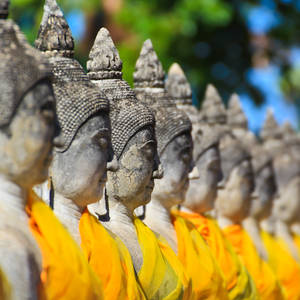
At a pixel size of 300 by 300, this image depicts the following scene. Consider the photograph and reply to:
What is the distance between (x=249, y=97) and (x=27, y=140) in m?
15.1

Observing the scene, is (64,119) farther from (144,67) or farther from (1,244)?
(144,67)

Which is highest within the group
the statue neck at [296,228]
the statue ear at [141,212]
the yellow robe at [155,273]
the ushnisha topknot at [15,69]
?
the ushnisha topknot at [15,69]

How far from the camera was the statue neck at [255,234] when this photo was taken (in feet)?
47.5

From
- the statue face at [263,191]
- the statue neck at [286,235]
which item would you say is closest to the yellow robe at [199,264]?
the statue face at [263,191]

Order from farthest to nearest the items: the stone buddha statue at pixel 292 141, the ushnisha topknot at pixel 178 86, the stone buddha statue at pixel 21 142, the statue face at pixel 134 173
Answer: the stone buddha statue at pixel 292 141 < the ushnisha topknot at pixel 178 86 < the statue face at pixel 134 173 < the stone buddha statue at pixel 21 142

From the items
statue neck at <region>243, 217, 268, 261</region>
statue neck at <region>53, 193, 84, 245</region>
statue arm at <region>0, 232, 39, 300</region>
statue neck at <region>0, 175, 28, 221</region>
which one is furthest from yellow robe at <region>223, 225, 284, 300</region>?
statue arm at <region>0, 232, 39, 300</region>

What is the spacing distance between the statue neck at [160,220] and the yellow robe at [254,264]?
2.74 m

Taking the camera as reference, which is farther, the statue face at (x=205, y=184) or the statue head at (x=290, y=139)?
the statue head at (x=290, y=139)

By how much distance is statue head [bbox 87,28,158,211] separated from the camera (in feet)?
30.3

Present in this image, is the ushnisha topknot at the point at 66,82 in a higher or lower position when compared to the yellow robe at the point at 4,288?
higher

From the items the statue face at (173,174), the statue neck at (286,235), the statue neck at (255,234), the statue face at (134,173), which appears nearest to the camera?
Result: the statue face at (134,173)

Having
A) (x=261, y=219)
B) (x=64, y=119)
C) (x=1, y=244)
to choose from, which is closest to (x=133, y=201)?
(x=64, y=119)

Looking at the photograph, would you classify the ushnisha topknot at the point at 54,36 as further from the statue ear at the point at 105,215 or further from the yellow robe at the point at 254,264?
the yellow robe at the point at 254,264

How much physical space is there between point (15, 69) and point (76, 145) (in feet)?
4.54
